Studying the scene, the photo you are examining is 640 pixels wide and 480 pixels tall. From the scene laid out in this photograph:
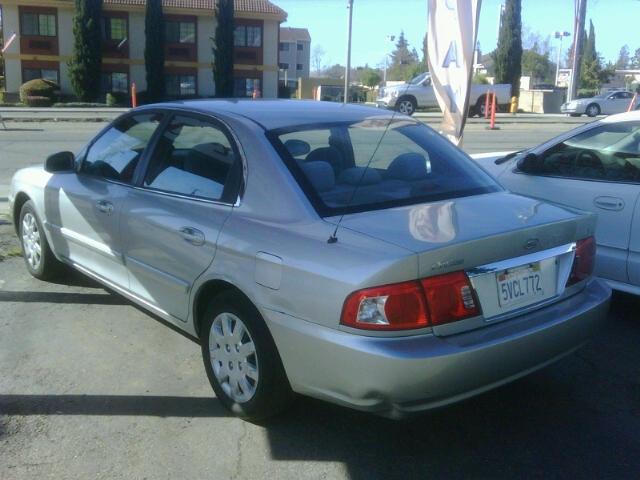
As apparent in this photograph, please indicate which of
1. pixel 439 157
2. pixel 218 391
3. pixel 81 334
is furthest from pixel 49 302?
pixel 439 157

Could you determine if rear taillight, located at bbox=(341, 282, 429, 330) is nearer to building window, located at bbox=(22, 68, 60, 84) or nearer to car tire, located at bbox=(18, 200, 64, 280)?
car tire, located at bbox=(18, 200, 64, 280)

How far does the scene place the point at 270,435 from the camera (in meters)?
3.56

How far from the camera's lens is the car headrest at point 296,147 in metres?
3.79

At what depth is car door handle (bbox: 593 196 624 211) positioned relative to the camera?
4992 mm

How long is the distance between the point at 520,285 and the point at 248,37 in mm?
45350

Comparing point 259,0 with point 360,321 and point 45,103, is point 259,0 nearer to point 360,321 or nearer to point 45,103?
point 45,103

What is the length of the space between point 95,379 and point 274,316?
1.48m

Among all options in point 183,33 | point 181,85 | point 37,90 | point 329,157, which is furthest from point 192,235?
point 183,33

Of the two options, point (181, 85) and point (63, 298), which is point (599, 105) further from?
point (63, 298)

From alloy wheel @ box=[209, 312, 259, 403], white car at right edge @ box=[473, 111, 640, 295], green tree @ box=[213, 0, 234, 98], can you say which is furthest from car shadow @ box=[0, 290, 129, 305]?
green tree @ box=[213, 0, 234, 98]

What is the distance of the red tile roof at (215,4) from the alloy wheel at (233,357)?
140 feet

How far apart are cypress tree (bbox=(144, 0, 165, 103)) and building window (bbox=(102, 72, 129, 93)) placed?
2152 mm

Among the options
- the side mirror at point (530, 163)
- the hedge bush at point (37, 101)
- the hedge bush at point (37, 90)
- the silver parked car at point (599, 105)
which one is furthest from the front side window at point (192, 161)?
the hedge bush at point (37, 90)

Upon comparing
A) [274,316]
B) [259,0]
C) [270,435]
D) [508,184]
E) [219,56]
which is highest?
[259,0]
